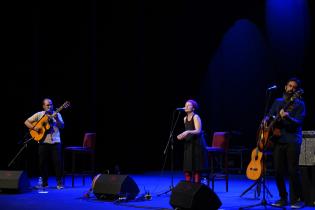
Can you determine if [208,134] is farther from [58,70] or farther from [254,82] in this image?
[58,70]

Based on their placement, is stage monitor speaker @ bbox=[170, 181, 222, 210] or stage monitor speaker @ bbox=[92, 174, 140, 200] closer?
stage monitor speaker @ bbox=[170, 181, 222, 210]

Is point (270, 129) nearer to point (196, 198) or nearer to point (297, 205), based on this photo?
point (297, 205)

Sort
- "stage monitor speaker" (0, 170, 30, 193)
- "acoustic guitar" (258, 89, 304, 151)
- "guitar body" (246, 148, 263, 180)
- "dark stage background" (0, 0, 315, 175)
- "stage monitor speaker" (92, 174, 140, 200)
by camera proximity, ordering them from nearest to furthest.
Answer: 1. "acoustic guitar" (258, 89, 304, 151)
2. "stage monitor speaker" (92, 174, 140, 200)
3. "guitar body" (246, 148, 263, 180)
4. "stage monitor speaker" (0, 170, 30, 193)
5. "dark stage background" (0, 0, 315, 175)

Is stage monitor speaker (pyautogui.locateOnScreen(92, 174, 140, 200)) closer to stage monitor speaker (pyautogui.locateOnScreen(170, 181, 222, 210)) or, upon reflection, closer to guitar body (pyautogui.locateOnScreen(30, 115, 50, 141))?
stage monitor speaker (pyautogui.locateOnScreen(170, 181, 222, 210))

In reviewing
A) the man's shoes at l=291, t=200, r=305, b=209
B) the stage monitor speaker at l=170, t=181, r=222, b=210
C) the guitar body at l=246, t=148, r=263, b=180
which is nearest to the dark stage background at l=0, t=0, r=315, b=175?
the guitar body at l=246, t=148, r=263, b=180

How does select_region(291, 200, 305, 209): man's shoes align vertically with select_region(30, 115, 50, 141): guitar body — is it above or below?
below

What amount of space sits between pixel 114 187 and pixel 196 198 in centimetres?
182

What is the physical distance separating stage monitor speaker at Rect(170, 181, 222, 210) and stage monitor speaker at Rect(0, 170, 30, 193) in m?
3.38

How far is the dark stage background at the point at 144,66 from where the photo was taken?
11430 mm

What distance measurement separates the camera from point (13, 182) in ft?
26.3

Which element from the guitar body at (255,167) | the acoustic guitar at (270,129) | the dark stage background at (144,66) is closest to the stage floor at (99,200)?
the guitar body at (255,167)

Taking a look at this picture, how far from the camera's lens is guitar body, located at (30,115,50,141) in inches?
347

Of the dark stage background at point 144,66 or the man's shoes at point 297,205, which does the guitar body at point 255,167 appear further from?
the dark stage background at point 144,66

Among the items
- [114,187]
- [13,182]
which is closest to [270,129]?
[114,187]
